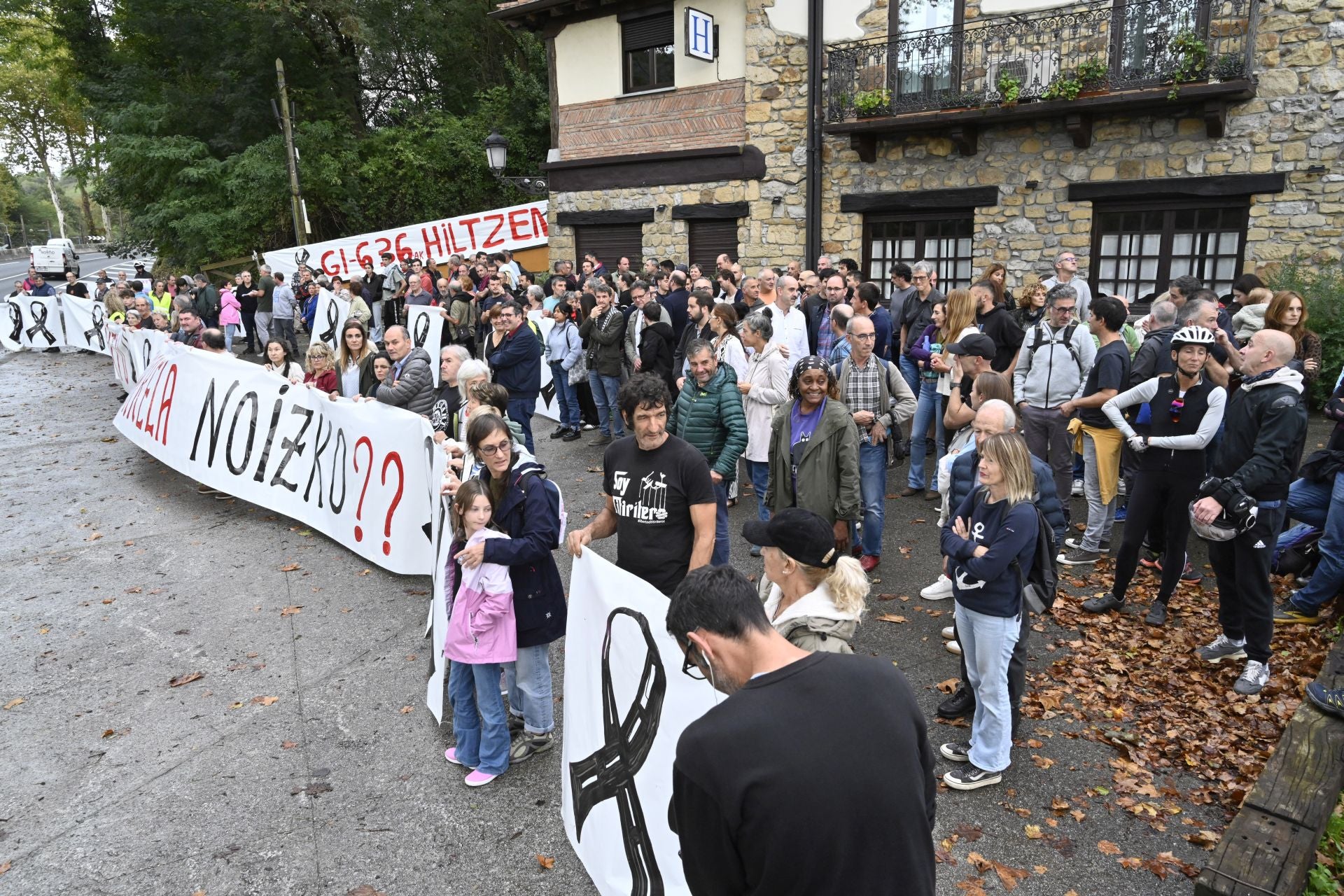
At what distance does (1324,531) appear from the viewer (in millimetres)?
6098

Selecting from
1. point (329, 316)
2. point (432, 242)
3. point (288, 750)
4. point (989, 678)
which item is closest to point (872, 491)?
point (989, 678)

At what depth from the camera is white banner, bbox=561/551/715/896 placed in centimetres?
345

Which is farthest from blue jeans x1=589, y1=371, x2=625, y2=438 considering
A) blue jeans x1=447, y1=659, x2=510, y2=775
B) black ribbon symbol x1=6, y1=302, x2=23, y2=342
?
black ribbon symbol x1=6, y1=302, x2=23, y2=342

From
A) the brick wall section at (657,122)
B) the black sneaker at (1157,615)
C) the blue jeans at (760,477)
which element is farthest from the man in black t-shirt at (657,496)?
the brick wall section at (657,122)

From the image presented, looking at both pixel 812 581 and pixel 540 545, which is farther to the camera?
pixel 540 545

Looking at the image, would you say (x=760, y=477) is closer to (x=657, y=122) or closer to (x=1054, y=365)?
(x=1054, y=365)

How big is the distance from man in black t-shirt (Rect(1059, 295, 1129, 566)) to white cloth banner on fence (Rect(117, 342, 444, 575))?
4.94m

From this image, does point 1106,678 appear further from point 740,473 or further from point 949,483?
point 740,473

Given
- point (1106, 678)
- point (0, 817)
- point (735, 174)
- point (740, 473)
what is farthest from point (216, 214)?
point (1106, 678)

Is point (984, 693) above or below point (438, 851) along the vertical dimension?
above

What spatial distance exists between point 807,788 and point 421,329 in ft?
44.1

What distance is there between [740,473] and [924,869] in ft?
25.4

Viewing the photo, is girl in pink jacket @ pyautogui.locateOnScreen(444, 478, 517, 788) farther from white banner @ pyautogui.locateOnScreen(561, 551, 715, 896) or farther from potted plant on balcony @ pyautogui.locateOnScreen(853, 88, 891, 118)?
potted plant on balcony @ pyautogui.locateOnScreen(853, 88, 891, 118)

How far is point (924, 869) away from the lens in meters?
2.13
